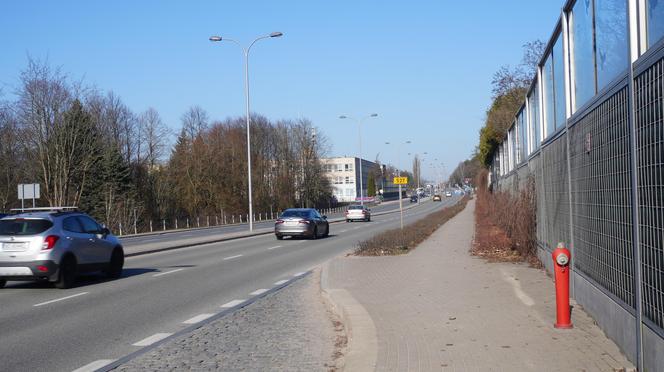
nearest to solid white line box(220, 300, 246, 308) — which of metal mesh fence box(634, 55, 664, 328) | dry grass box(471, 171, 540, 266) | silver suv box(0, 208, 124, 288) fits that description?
silver suv box(0, 208, 124, 288)

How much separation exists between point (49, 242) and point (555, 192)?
9.69 m

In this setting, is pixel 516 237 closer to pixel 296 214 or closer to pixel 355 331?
pixel 355 331

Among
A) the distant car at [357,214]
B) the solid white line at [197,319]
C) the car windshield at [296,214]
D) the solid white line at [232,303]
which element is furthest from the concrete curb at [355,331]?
the distant car at [357,214]

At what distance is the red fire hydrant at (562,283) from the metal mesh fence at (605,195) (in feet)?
1.24

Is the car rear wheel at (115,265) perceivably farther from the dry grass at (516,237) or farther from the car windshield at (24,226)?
the dry grass at (516,237)

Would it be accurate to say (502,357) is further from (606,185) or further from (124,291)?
(124,291)

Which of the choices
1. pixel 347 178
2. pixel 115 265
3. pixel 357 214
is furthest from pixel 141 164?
pixel 347 178

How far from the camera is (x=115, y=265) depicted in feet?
54.1

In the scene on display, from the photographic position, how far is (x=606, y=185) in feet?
23.1

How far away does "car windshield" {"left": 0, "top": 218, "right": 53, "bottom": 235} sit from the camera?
557 inches

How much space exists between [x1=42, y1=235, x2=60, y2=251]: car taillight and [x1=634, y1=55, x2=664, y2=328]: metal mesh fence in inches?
456

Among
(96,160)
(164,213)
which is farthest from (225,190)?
(96,160)

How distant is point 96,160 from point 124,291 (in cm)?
4421

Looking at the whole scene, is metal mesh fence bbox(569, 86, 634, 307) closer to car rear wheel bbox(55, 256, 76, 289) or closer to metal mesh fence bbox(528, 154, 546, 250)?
metal mesh fence bbox(528, 154, 546, 250)
